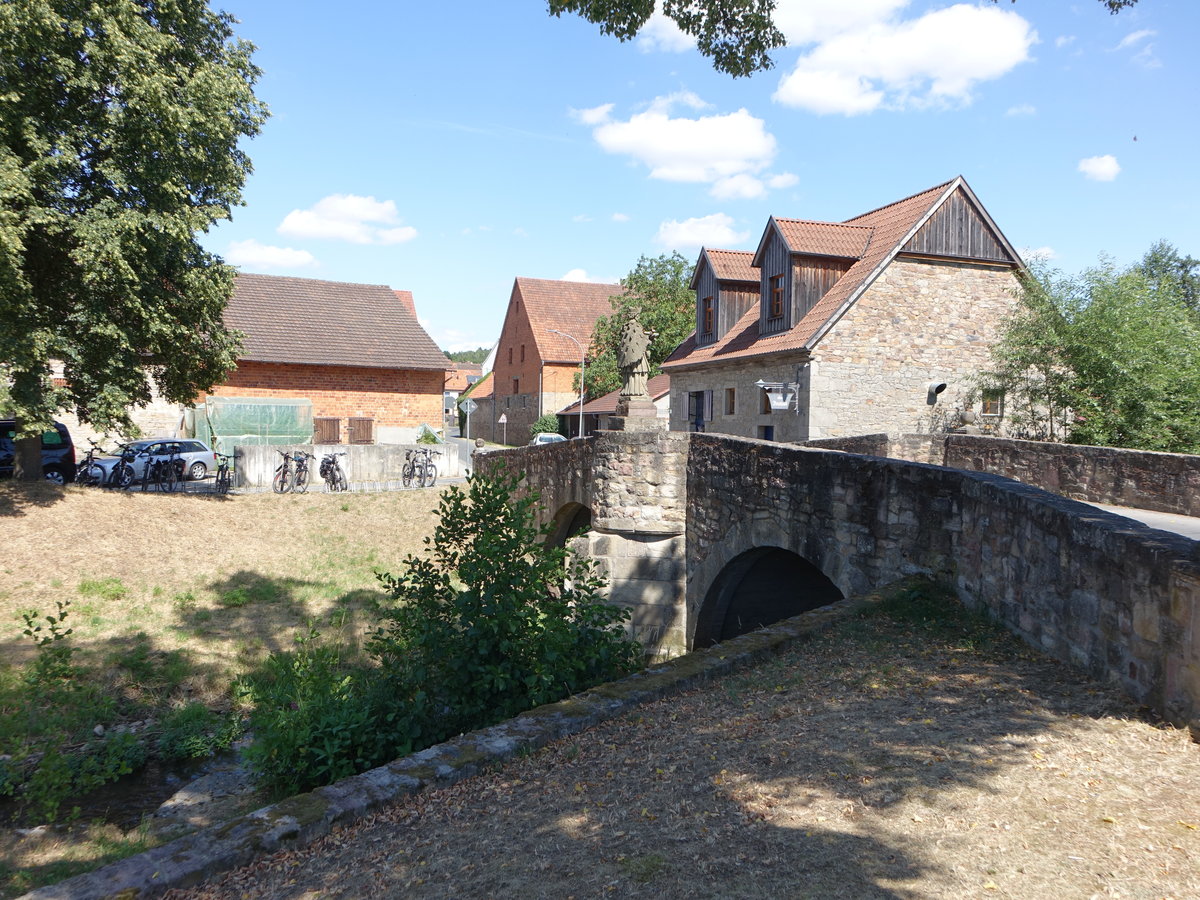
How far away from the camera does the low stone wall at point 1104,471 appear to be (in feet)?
31.9

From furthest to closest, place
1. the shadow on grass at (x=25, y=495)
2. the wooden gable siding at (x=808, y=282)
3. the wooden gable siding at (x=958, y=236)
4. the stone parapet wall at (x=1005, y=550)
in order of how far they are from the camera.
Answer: the wooden gable siding at (x=808, y=282)
the wooden gable siding at (x=958, y=236)
the shadow on grass at (x=25, y=495)
the stone parapet wall at (x=1005, y=550)

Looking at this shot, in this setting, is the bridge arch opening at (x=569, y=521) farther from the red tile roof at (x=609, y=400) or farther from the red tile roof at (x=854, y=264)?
the red tile roof at (x=609, y=400)

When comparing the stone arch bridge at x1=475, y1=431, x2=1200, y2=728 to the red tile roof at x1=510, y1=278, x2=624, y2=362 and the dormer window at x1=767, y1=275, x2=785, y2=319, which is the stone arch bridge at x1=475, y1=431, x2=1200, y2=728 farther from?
the red tile roof at x1=510, y1=278, x2=624, y2=362

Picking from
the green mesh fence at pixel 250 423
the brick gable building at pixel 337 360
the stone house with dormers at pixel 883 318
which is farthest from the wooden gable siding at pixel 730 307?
the green mesh fence at pixel 250 423

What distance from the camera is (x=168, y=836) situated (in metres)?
6.95

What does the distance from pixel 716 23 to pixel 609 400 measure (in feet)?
98.1

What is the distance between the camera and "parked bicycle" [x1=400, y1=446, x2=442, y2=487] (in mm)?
23547

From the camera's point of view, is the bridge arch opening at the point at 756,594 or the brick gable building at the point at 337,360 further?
the brick gable building at the point at 337,360

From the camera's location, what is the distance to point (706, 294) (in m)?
25.4

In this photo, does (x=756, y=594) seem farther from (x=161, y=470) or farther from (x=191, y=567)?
(x=161, y=470)

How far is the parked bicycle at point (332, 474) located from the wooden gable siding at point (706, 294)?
1198 centimetres

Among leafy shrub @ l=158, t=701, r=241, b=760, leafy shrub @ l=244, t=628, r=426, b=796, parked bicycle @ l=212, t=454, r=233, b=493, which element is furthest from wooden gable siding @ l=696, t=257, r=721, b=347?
leafy shrub @ l=244, t=628, r=426, b=796

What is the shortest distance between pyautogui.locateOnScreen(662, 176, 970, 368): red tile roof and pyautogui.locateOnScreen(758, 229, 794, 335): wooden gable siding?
27 cm

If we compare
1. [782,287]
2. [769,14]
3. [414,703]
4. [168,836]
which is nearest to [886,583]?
[414,703]
